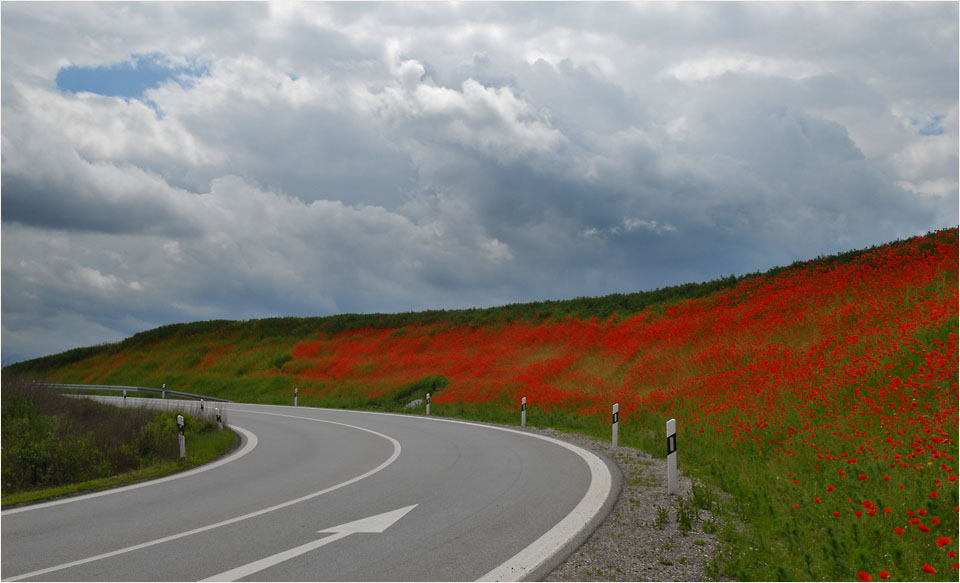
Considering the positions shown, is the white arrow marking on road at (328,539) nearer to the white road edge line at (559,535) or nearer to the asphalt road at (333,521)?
the asphalt road at (333,521)

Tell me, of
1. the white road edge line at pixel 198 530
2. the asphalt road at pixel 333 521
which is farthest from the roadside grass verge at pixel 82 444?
the white road edge line at pixel 198 530

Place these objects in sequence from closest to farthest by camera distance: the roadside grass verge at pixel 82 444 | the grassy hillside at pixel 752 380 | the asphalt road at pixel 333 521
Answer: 1. the asphalt road at pixel 333 521
2. the grassy hillside at pixel 752 380
3. the roadside grass verge at pixel 82 444

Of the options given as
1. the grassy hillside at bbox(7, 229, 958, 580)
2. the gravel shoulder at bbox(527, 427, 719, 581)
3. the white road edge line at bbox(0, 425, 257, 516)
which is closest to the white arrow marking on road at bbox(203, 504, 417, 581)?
the gravel shoulder at bbox(527, 427, 719, 581)

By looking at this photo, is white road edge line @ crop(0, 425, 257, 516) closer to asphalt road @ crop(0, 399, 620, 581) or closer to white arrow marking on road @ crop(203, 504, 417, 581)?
asphalt road @ crop(0, 399, 620, 581)

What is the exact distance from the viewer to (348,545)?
262 inches

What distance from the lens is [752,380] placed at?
1934cm

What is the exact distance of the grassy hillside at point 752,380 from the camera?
743 centimetres

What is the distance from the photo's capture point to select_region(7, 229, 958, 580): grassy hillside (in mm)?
7430

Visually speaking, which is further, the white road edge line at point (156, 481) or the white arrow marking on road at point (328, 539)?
the white road edge line at point (156, 481)

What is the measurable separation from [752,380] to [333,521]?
49.2ft

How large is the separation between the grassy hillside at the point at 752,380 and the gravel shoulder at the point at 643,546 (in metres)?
0.37

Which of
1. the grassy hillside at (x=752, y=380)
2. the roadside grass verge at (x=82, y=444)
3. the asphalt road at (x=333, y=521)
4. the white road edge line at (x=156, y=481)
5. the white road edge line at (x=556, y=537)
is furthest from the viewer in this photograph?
the roadside grass verge at (x=82, y=444)

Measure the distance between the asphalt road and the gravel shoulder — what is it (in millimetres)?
222

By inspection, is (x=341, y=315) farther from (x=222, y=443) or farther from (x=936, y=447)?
(x=936, y=447)
